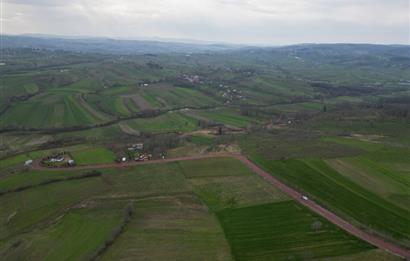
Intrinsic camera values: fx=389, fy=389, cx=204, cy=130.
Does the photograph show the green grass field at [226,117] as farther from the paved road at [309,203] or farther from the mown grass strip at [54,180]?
the mown grass strip at [54,180]

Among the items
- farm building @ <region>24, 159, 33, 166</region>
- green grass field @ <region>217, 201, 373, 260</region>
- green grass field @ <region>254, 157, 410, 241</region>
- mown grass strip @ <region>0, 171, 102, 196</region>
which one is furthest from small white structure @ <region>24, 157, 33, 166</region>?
green grass field @ <region>254, 157, 410, 241</region>

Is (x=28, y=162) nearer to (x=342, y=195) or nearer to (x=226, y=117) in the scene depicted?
(x=342, y=195)

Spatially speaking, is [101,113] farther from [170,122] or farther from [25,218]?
[25,218]

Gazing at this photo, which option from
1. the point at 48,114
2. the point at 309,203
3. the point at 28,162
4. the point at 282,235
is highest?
the point at 309,203

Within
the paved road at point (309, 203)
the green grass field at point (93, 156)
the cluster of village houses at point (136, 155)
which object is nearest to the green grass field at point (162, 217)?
the paved road at point (309, 203)

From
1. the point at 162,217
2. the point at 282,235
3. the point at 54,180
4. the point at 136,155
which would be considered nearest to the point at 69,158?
the point at 54,180

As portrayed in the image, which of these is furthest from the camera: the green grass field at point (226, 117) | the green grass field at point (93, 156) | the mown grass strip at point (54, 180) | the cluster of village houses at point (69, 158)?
the green grass field at point (226, 117)

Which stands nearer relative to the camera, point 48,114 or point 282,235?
point 282,235

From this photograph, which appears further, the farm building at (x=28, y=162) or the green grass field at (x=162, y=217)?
the farm building at (x=28, y=162)

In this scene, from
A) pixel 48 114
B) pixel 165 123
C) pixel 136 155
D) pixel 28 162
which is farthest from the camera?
pixel 48 114

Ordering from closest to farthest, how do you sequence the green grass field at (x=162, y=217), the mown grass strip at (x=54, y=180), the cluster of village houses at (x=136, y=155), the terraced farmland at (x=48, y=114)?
1. the green grass field at (x=162, y=217)
2. the mown grass strip at (x=54, y=180)
3. the cluster of village houses at (x=136, y=155)
4. the terraced farmland at (x=48, y=114)

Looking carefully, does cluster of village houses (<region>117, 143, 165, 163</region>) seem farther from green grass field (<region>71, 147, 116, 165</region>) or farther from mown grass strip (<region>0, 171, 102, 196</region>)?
mown grass strip (<region>0, 171, 102, 196</region>)

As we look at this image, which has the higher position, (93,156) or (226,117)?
(226,117)
